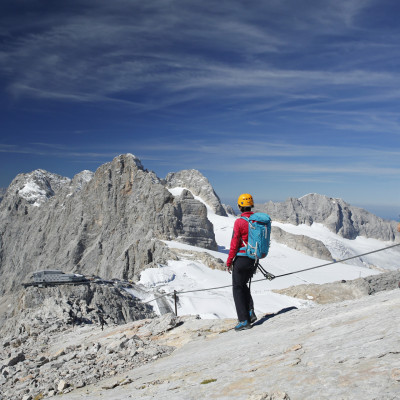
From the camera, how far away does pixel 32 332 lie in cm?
1385

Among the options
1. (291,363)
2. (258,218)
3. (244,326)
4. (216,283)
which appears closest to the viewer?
(291,363)

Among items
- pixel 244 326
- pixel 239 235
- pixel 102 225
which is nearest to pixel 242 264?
pixel 239 235

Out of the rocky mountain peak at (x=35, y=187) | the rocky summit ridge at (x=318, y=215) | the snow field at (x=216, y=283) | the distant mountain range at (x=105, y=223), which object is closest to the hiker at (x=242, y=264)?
the snow field at (x=216, y=283)

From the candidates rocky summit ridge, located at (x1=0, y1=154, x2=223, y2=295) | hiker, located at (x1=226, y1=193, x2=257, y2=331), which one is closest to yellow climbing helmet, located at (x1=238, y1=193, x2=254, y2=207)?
hiker, located at (x1=226, y1=193, x2=257, y2=331)

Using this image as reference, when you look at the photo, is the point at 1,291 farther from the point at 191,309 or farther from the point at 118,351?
the point at 118,351

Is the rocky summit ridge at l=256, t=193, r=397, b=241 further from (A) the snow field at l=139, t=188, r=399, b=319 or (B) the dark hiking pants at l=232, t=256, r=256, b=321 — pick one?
(B) the dark hiking pants at l=232, t=256, r=256, b=321

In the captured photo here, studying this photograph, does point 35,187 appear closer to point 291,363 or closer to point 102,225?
point 102,225

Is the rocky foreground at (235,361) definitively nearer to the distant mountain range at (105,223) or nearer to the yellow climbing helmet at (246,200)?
the yellow climbing helmet at (246,200)

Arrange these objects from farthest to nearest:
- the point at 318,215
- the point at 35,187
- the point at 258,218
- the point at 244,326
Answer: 1. the point at 318,215
2. the point at 35,187
3. the point at 244,326
4. the point at 258,218

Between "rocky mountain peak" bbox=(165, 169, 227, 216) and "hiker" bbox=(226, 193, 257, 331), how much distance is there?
376ft

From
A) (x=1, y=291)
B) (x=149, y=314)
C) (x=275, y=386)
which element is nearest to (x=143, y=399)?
(x=275, y=386)

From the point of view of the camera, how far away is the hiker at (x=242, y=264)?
7406 millimetres

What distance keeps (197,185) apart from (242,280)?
412 feet

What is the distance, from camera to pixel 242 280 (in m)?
7.63
